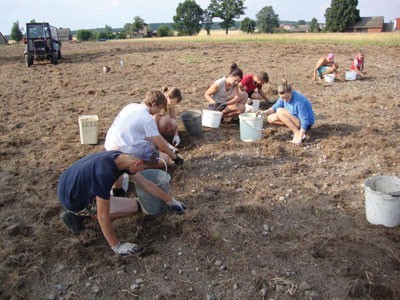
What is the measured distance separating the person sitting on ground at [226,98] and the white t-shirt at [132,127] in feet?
7.56

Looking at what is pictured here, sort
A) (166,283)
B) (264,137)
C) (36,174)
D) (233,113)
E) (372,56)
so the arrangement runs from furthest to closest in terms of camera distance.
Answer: (372,56)
(233,113)
(264,137)
(36,174)
(166,283)

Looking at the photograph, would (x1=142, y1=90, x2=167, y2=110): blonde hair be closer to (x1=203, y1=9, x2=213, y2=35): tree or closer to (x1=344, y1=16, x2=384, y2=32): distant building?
(x1=344, y1=16, x2=384, y2=32): distant building

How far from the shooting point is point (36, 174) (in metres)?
4.51

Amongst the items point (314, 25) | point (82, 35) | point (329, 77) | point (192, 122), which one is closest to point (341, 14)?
point (314, 25)

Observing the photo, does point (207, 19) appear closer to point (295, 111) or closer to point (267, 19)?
point (267, 19)

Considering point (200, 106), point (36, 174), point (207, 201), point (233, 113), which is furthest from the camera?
point (200, 106)

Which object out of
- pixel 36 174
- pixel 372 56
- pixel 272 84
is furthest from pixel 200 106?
pixel 372 56

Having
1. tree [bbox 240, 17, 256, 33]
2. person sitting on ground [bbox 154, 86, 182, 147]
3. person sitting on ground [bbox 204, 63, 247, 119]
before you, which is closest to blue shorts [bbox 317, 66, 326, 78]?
person sitting on ground [bbox 204, 63, 247, 119]

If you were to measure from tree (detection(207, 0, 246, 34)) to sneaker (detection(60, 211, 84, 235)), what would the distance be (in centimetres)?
8418

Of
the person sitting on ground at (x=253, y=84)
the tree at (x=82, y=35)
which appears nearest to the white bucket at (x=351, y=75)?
the person sitting on ground at (x=253, y=84)

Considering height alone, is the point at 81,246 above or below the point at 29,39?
below

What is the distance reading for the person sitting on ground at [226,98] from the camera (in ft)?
19.5

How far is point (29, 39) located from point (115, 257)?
50.7 ft

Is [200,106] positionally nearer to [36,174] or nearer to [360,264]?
[36,174]
